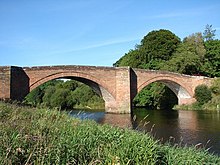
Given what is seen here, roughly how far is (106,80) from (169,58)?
16837 millimetres

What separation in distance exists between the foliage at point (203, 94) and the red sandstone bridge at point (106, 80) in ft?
3.96

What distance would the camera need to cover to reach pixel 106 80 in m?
30.7

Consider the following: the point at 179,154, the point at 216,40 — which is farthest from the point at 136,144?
the point at 216,40

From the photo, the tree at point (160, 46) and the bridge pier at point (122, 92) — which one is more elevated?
the tree at point (160, 46)

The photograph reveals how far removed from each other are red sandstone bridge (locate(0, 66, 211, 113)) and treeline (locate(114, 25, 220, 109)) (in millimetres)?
2606

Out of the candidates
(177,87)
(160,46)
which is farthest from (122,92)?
(160,46)

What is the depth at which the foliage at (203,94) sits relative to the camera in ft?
120

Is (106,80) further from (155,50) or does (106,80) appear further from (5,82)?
(155,50)

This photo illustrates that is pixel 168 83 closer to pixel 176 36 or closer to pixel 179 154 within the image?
pixel 176 36

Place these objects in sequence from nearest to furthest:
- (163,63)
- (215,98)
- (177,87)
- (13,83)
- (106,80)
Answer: (13,83) → (106,80) → (215,98) → (177,87) → (163,63)

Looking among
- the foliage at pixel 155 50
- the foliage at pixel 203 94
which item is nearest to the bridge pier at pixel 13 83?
the foliage at pixel 203 94

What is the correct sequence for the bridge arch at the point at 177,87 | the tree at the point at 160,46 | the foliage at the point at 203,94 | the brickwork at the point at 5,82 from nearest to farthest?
1. the brickwork at the point at 5,82
2. the bridge arch at the point at 177,87
3. the foliage at the point at 203,94
4. the tree at the point at 160,46

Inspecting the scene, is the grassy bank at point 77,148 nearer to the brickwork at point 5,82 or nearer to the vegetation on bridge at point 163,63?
the brickwork at point 5,82

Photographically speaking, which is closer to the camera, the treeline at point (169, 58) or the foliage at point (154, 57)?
the treeline at point (169, 58)
